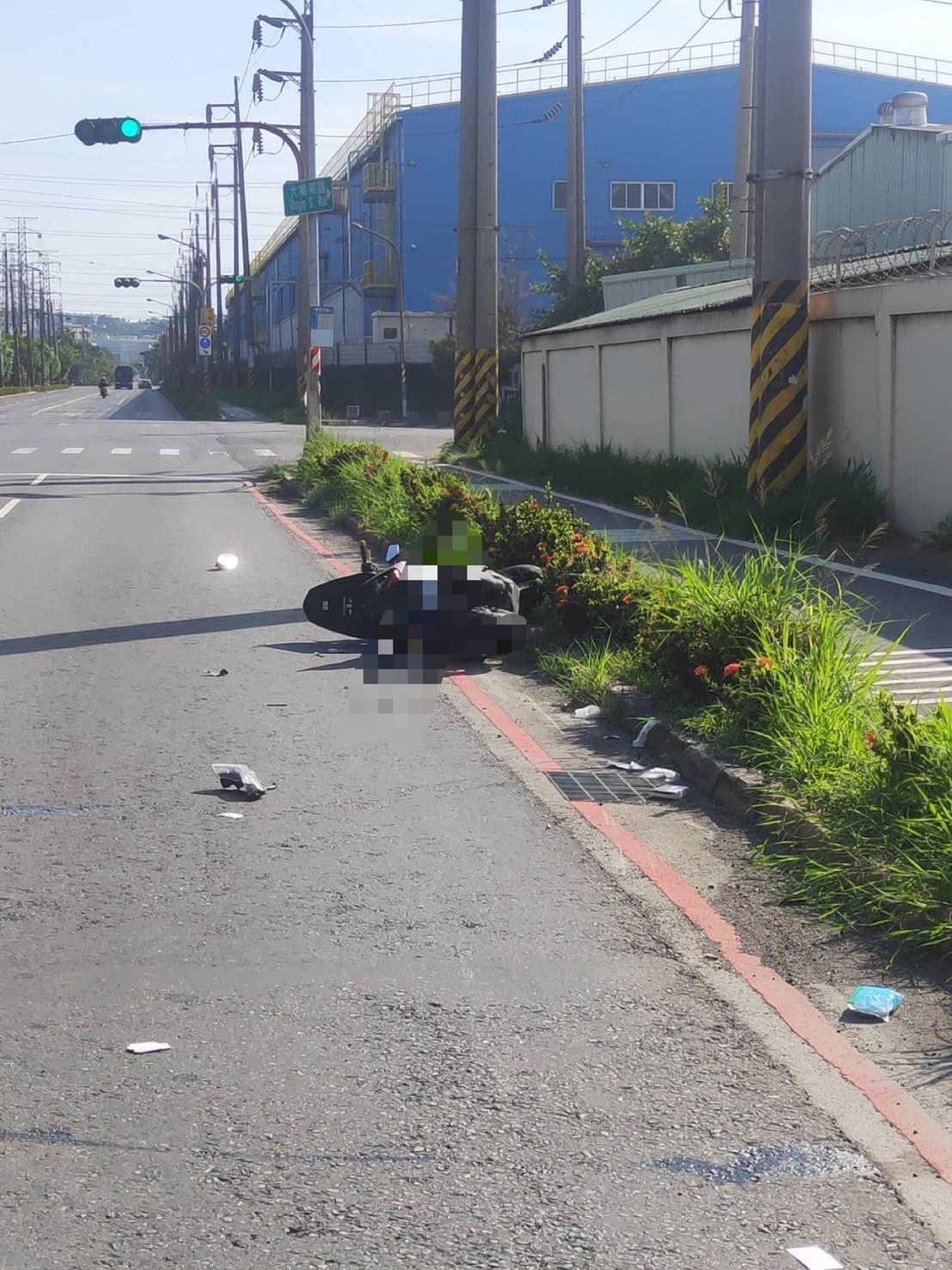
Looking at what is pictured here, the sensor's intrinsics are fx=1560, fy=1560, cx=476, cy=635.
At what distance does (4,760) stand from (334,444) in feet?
58.6

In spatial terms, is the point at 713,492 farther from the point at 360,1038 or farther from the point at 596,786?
the point at 360,1038

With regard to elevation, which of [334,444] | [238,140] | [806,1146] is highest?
[238,140]

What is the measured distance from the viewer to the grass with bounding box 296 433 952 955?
556cm

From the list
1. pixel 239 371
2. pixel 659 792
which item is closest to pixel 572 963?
pixel 659 792

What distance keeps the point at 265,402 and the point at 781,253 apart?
189 feet

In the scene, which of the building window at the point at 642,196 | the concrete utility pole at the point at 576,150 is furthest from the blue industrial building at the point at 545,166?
the concrete utility pole at the point at 576,150

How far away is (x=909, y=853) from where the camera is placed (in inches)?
220

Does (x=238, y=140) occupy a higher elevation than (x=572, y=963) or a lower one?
higher

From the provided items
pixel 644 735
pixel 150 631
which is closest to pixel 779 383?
pixel 150 631

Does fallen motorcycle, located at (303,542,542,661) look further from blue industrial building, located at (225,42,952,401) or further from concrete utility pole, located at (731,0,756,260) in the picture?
blue industrial building, located at (225,42,952,401)

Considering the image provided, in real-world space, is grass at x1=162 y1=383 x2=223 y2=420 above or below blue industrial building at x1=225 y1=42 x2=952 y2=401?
below

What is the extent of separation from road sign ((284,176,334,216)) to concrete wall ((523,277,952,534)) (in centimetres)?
595

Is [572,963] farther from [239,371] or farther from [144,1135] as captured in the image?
[239,371]

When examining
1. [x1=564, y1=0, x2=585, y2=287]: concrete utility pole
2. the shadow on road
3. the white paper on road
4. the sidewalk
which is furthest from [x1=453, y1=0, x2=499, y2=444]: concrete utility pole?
the white paper on road
